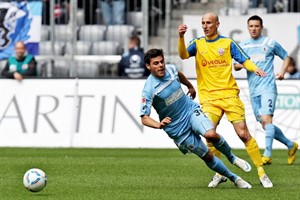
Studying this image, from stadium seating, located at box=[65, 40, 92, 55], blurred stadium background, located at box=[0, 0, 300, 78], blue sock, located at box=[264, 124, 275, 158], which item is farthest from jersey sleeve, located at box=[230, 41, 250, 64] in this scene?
stadium seating, located at box=[65, 40, 92, 55]

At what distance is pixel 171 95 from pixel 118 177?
220 cm

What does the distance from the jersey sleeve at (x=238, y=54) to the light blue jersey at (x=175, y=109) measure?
1.21 m

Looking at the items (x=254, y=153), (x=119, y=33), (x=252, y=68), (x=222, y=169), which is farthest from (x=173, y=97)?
(x=119, y=33)

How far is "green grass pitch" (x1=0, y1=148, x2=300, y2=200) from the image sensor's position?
12.7 m

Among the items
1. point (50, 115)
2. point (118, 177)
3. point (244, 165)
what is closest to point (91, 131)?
point (50, 115)

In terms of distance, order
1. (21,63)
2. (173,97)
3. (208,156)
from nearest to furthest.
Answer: (208,156) → (173,97) → (21,63)

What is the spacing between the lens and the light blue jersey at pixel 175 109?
43.3 feet

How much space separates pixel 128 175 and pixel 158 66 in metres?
2.86

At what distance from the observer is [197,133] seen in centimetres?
1333

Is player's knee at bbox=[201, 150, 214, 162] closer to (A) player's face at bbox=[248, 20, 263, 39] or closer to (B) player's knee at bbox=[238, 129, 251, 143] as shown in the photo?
(B) player's knee at bbox=[238, 129, 251, 143]

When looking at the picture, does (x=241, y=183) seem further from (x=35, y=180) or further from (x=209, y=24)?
(x=35, y=180)

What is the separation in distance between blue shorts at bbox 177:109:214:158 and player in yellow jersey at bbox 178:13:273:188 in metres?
0.89

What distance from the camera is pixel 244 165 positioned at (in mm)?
13586

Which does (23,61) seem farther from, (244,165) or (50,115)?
(244,165)
